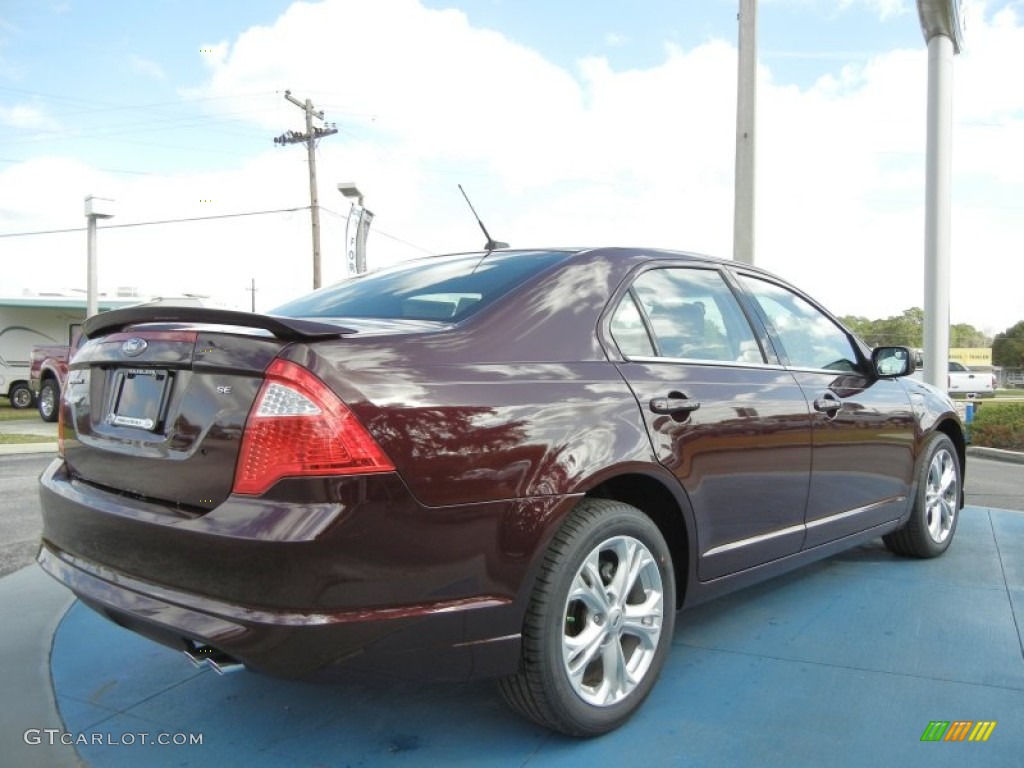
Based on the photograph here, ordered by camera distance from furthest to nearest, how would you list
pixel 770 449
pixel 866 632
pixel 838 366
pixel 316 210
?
pixel 316 210
pixel 838 366
pixel 866 632
pixel 770 449

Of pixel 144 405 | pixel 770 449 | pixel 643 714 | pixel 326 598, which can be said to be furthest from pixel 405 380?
pixel 770 449

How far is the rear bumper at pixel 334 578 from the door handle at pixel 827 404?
171cm

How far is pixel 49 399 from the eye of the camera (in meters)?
15.9

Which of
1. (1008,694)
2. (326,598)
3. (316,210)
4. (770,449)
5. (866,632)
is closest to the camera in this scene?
(326,598)

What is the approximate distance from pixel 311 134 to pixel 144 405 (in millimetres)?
27631

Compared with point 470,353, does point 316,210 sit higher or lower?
higher

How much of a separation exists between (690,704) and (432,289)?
173 centimetres

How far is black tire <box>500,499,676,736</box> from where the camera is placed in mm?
2326

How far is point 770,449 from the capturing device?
3.20m

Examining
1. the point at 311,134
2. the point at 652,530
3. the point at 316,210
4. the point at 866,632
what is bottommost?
the point at 866,632

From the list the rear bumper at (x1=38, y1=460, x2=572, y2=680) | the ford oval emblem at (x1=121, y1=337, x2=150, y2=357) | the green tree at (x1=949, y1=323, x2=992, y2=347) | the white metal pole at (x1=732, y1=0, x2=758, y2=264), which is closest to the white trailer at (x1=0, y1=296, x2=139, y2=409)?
the white metal pole at (x1=732, y1=0, x2=758, y2=264)

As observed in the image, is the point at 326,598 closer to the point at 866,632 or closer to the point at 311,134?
the point at 866,632

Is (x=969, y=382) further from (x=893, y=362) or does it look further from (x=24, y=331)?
(x=24, y=331)

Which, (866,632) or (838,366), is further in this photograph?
(838,366)
